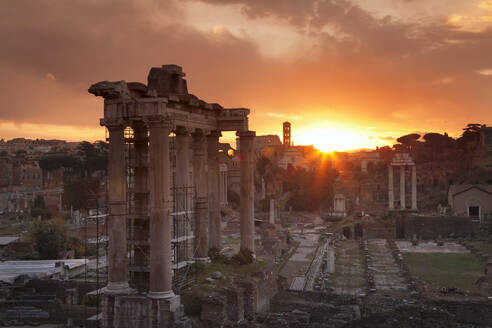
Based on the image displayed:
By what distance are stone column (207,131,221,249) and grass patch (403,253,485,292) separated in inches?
421

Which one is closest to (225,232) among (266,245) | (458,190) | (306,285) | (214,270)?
(266,245)

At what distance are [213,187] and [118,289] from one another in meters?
6.00

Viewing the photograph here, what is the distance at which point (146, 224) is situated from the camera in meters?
14.7

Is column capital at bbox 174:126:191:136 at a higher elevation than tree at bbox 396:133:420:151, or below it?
below

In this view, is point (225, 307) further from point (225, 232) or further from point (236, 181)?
point (236, 181)

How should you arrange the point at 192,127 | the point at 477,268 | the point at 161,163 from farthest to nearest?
the point at 477,268 < the point at 192,127 < the point at 161,163

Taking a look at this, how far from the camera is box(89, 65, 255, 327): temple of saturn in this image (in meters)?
12.8

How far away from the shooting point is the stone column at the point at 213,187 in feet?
60.4

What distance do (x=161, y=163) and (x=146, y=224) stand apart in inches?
102

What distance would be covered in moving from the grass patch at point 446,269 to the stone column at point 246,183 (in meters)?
9.88

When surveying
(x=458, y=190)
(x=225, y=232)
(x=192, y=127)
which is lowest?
(x=225, y=232)

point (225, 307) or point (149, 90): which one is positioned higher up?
point (149, 90)

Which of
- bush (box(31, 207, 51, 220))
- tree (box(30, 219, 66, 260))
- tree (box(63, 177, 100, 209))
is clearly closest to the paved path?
tree (box(30, 219, 66, 260))

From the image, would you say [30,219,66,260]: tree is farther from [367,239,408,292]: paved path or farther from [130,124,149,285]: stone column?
[130,124,149,285]: stone column
